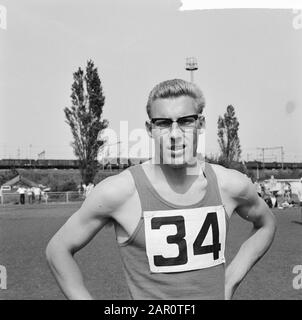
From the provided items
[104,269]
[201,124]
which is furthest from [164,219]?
[104,269]

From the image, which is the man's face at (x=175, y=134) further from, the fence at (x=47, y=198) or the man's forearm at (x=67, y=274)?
the fence at (x=47, y=198)

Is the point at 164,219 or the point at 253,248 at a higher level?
the point at 164,219

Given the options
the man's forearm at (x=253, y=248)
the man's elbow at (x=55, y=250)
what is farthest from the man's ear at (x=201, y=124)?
the man's elbow at (x=55, y=250)

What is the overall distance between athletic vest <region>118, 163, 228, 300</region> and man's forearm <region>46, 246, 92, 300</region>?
16cm

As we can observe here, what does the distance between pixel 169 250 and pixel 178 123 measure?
1.31 ft

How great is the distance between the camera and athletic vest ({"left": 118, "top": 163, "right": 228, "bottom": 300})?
1638 millimetres

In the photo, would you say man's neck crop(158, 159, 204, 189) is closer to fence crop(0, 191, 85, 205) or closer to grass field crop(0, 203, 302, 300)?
grass field crop(0, 203, 302, 300)

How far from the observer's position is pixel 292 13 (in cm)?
229

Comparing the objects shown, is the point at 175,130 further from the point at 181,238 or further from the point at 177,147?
the point at 181,238

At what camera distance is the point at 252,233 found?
6.39 ft

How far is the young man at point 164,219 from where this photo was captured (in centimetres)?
164

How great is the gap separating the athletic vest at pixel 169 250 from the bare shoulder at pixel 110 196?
1.5 inches
